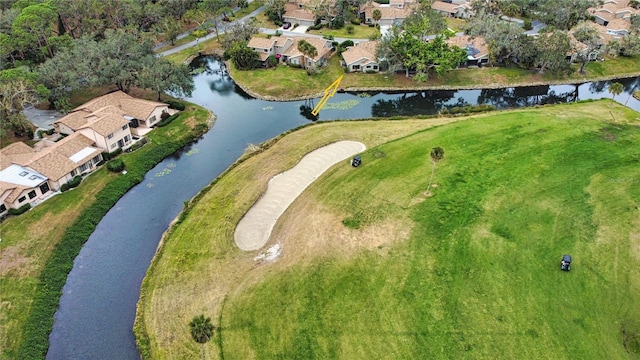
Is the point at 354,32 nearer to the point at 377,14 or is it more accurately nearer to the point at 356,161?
the point at 377,14

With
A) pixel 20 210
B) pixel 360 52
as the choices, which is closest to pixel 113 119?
pixel 20 210

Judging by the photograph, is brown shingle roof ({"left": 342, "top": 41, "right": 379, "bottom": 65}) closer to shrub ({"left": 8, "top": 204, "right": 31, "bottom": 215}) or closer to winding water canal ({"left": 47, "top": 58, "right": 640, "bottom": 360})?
winding water canal ({"left": 47, "top": 58, "right": 640, "bottom": 360})

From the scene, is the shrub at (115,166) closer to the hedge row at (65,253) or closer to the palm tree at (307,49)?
the hedge row at (65,253)

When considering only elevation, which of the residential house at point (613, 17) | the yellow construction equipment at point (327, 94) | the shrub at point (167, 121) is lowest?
the yellow construction equipment at point (327, 94)

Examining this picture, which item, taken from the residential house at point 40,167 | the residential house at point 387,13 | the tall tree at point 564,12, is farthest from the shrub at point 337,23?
the residential house at point 40,167

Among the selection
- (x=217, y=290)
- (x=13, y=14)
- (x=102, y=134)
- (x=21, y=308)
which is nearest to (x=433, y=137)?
(x=217, y=290)

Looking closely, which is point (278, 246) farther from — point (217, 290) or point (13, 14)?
point (13, 14)
